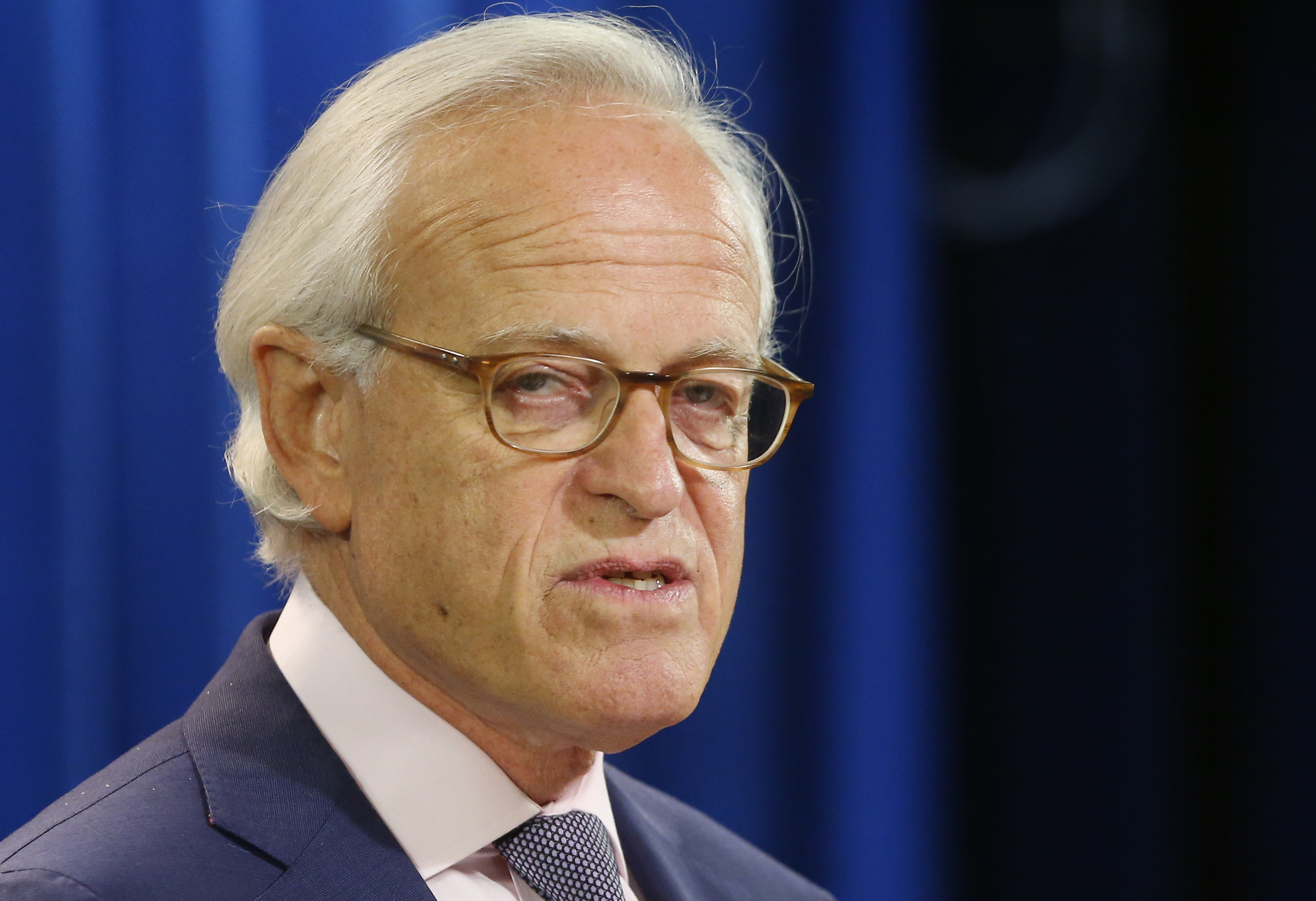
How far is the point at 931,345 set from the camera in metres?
2.43

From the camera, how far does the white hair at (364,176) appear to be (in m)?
1.38

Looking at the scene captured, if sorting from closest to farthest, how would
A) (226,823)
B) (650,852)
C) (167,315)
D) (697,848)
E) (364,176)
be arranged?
1. (226,823)
2. (364,176)
3. (650,852)
4. (697,848)
5. (167,315)

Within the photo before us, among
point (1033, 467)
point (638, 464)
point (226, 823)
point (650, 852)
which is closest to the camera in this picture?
point (226, 823)

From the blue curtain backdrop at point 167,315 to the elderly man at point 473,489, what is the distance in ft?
1.57

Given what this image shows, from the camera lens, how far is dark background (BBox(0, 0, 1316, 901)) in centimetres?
230

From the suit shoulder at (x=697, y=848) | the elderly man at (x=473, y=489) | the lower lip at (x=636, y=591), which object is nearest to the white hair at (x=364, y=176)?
the elderly man at (x=473, y=489)

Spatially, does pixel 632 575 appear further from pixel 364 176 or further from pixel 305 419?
pixel 364 176

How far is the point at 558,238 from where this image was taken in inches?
51.8

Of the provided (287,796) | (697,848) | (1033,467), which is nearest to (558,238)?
(287,796)

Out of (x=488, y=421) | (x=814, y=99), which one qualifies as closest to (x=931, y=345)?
(x=814, y=99)

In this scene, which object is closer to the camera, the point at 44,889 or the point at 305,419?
the point at 44,889

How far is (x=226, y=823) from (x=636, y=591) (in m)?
0.45

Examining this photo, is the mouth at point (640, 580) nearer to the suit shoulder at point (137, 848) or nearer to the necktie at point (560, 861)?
the necktie at point (560, 861)

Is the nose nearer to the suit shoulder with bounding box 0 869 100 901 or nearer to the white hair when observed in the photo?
the white hair
